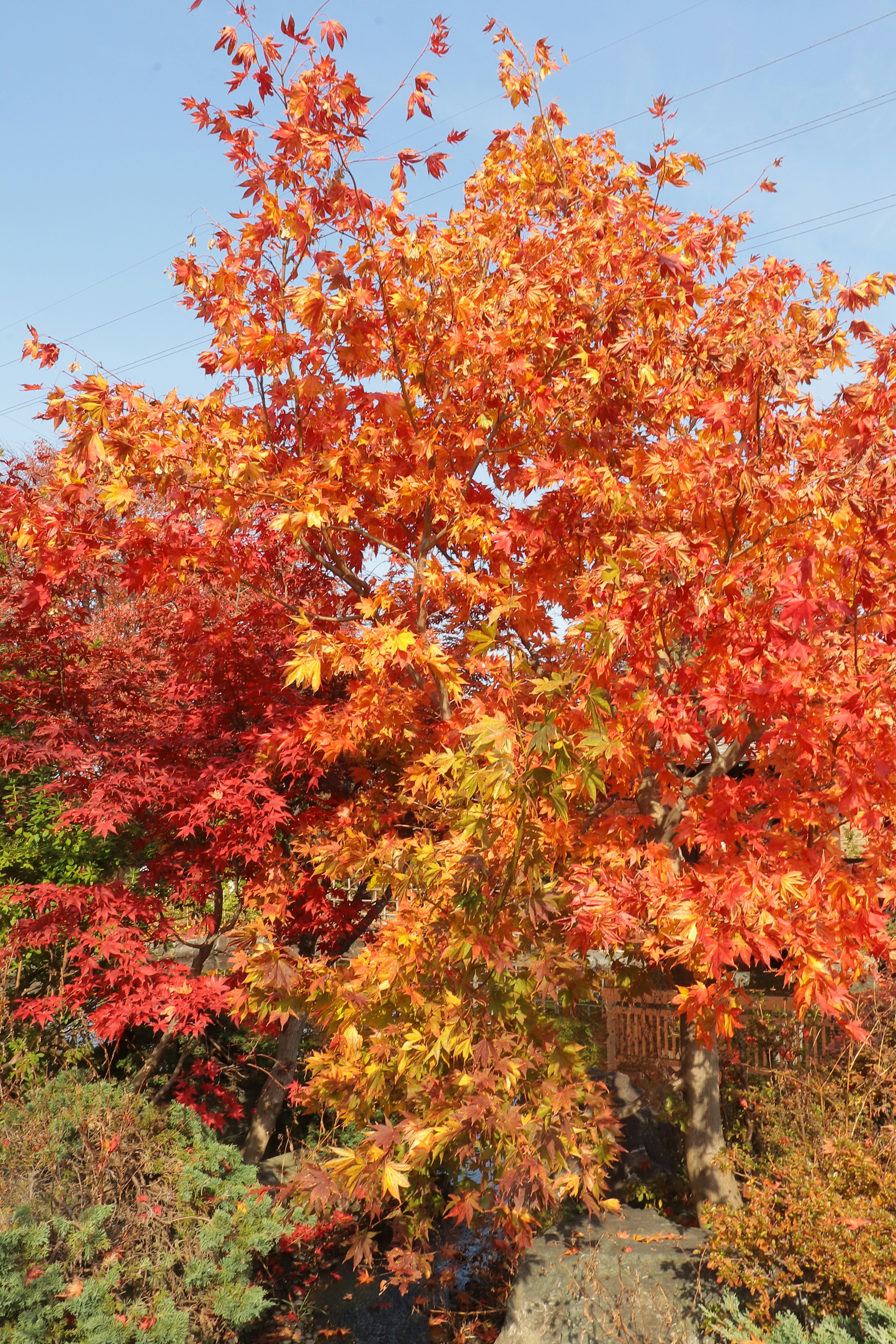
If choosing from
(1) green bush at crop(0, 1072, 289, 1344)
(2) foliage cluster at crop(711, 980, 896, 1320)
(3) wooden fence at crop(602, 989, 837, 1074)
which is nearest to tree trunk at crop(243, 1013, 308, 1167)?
(1) green bush at crop(0, 1072, 289, 1344)

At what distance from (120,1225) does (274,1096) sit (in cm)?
312

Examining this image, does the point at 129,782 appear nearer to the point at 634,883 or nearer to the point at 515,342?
the point at 634,883

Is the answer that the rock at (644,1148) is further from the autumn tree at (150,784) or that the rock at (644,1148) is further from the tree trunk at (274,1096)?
the autumn tree at (150,784)

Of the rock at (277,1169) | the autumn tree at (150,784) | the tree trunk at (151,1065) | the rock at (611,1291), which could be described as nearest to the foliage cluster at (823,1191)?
the rock at (611,1291)

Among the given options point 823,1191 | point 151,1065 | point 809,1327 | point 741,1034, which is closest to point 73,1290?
point 151,1065

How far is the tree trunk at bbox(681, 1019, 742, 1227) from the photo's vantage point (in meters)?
6.85

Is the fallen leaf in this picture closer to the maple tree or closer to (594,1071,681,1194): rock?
the maple tree

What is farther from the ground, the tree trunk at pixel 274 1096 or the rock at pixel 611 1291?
the tree trunk at pixel 274 1096

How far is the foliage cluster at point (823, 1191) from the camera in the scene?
16.6 feet

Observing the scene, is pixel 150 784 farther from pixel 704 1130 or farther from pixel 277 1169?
pixel 704 1130

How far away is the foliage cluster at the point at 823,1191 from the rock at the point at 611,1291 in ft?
1.20

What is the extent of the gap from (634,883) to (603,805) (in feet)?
5.01

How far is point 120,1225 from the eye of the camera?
571 centimetres

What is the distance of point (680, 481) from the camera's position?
18.1 ft
